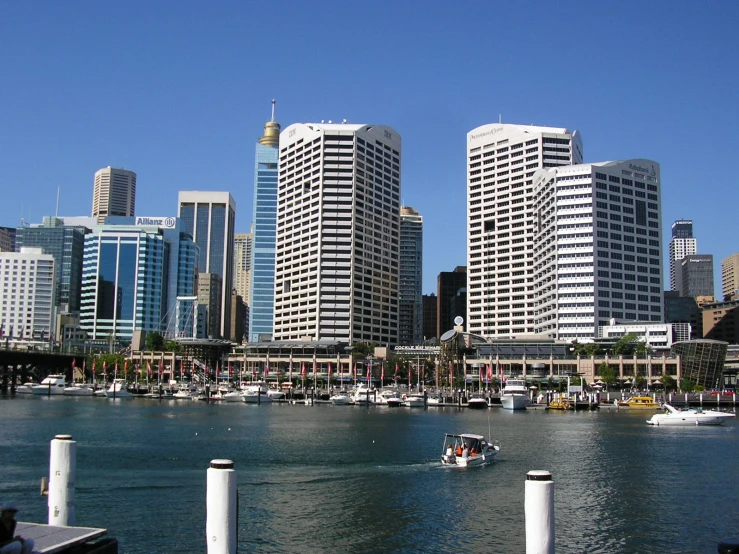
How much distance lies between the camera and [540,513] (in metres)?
20.4

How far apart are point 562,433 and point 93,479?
67715 millimetres

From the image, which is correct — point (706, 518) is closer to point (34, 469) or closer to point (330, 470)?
point (330, 470)

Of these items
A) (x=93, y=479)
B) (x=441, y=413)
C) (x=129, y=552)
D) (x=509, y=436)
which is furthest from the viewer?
(x=441, y=413)

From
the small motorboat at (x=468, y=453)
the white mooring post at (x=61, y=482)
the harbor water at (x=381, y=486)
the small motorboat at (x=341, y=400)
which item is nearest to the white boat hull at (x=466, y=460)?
the small motorboat at (x=468, y=453)

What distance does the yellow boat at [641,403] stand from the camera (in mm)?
174625

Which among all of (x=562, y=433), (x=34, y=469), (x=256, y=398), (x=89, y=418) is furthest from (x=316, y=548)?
(x=256, y=398)

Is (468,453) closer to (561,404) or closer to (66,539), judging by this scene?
(66,539)

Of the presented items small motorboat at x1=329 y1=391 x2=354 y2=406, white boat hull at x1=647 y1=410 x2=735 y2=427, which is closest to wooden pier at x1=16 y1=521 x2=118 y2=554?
white boat hull at x1=647 y1=410 x2=735 y2=427

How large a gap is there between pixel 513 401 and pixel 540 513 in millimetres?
144360

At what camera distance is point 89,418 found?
12244cm

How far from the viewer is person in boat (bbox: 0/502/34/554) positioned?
20.1m

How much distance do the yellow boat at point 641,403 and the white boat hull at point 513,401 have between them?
97.2 ft

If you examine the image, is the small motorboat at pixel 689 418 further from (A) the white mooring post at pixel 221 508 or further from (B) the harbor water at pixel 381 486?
(A) the white mooring post at pixel 221 508

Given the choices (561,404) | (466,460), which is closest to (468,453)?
(466,460)
